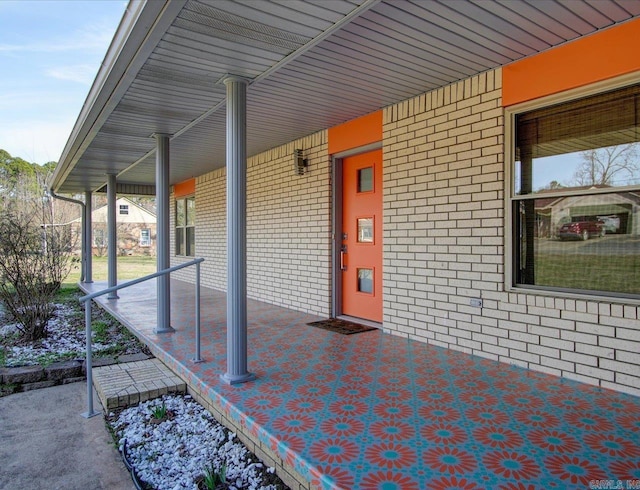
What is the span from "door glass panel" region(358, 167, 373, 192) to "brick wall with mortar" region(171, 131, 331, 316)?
446 millimetres

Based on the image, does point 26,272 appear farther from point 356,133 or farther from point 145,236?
point 145,236

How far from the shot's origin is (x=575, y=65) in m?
3.00

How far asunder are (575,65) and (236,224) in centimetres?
276

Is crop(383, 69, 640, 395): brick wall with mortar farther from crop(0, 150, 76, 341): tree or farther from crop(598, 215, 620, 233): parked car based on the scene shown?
crop(0, 150, 76, 341): tree

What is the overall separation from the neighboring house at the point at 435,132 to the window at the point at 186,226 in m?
5.08

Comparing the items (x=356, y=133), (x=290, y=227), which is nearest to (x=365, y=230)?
(x=356, y=133)

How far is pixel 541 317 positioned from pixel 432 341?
1.13m

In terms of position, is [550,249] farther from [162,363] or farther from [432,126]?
[162,363]

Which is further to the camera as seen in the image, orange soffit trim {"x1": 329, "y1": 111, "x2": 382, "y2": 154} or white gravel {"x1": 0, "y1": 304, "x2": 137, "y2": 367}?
orange soffit trim {"x1": 329, "y1": 111, "x2": 382, "y2": 154}

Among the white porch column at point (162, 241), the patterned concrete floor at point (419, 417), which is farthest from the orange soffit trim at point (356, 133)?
the patterned concrete floor at point (419, 417)

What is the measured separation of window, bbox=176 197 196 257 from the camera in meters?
10.3

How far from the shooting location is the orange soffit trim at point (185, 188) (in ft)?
33.2

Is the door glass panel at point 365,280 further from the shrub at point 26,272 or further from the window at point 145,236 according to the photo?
the window at point 145,236

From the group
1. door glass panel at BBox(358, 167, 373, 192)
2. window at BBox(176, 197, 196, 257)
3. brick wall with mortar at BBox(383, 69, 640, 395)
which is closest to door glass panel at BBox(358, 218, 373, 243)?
door glass panel at BBox(358, 167, 373, 192)
